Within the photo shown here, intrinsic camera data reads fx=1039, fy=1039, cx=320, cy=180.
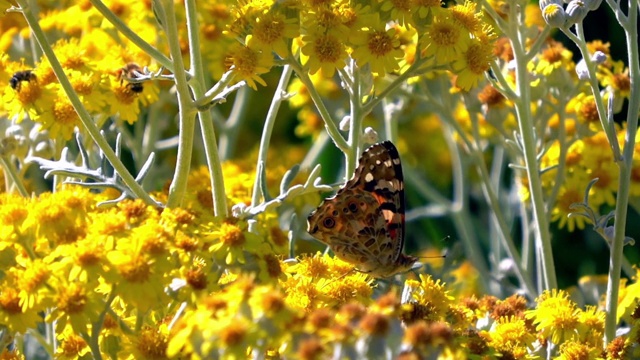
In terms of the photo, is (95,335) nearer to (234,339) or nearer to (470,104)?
(234,339)

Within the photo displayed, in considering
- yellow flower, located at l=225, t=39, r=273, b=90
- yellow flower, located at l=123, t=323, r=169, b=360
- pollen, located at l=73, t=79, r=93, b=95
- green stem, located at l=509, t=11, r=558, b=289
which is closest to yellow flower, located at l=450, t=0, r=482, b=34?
green stem, located at l=509, t=11, r=558, b=289

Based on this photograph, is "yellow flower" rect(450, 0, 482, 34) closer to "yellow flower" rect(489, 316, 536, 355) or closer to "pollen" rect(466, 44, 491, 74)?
"pollen" rect(466, 44, 491, 74)

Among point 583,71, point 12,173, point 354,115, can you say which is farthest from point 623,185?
point 12,173

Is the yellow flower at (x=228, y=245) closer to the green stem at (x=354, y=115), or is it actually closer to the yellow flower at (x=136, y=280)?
the yellow flower at (x=136, y=280)

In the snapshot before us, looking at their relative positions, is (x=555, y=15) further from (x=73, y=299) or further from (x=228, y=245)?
(x=73, y=299)

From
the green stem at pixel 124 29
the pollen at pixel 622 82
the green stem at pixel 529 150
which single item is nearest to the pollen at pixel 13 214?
the green stem at pixel 124 29

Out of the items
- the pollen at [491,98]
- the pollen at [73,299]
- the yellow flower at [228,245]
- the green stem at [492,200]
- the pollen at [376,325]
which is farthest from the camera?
the pollen at [491,98]

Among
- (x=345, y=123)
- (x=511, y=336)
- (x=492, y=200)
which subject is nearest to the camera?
(x=511, y=336)
